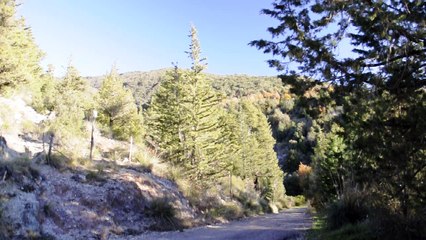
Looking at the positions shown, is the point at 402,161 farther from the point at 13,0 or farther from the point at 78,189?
the point at 13,0

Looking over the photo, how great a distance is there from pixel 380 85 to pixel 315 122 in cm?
230

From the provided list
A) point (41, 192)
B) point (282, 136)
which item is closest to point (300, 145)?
point (282, 136)

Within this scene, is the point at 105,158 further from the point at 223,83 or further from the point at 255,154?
the point at 223,83

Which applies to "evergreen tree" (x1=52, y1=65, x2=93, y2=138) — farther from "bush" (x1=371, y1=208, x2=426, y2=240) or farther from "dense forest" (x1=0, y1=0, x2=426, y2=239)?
"bush" (x1=371, y1=208, x2=426, y2=240)

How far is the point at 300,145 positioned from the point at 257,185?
46342 mm

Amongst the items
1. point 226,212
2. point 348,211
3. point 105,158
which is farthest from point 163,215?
point 226,212

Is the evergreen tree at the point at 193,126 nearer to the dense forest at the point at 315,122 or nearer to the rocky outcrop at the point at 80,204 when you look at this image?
the dense forest at the point at 315,122

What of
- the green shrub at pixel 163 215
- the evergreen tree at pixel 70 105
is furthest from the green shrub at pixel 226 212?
the evergreen tree at pixel 70 105

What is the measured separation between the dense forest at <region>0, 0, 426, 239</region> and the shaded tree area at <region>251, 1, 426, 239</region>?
2 centimetres

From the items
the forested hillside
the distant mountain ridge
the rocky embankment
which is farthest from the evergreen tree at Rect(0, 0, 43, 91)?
the distant mountain ridge

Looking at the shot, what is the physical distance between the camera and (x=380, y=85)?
6414 mm

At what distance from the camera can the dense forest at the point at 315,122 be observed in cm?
625

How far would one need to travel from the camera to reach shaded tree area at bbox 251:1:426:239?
19.4 ft

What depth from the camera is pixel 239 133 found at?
1879 inches
